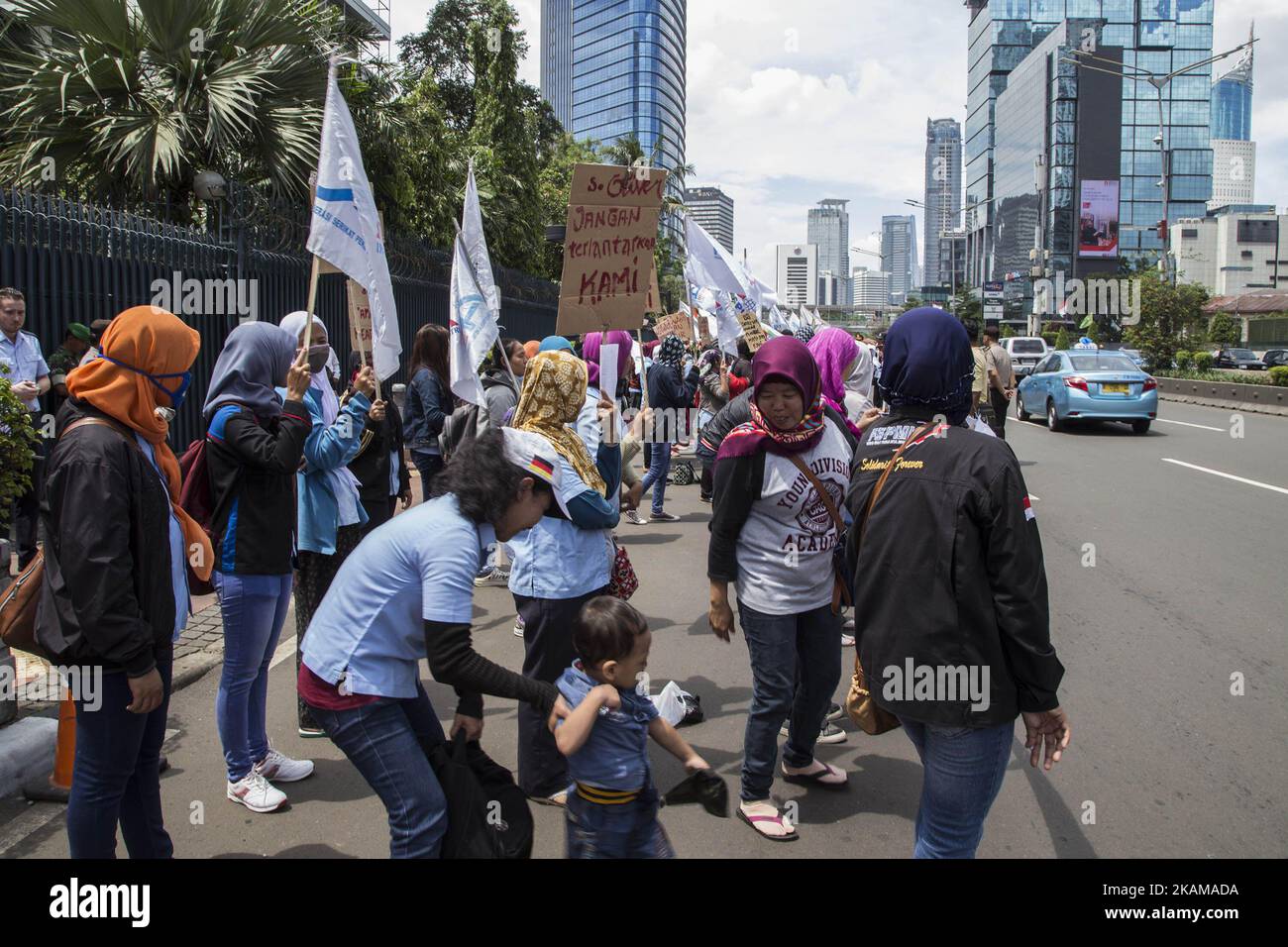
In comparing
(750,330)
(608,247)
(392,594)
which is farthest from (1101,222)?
(392,594)

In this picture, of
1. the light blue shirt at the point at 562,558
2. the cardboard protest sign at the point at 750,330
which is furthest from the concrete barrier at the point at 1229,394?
the light blue shirt at the point at 562,558

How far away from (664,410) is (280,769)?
24.5ft

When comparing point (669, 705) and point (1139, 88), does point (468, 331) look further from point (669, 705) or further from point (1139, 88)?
point (1139, 88)

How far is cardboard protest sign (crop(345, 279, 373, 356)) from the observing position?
5.14m

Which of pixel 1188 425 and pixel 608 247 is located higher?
pixel 608 247

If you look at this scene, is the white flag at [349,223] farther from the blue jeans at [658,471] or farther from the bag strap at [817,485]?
the blue jeans at [658,471]

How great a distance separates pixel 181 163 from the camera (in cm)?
970

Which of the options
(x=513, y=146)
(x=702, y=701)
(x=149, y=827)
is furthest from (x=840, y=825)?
(x=513, y=146)

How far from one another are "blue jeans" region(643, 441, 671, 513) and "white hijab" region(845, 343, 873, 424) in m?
3.77

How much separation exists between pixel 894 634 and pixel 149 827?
7.91 feet

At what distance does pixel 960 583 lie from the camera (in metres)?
2.58

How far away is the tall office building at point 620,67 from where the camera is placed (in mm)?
113438

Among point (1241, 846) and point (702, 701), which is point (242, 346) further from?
point (1241, 846)

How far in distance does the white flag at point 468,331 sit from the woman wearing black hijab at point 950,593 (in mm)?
3493
